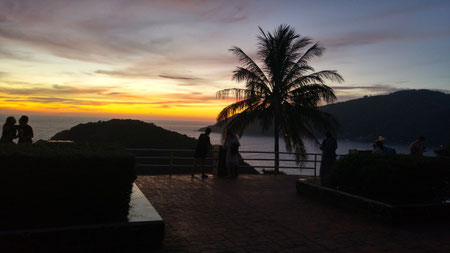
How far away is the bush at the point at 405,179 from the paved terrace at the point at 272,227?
69 cm

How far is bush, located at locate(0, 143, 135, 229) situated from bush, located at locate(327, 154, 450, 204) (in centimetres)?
527

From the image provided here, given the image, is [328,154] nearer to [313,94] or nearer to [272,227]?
[272,227]

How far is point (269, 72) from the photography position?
63.3 ft

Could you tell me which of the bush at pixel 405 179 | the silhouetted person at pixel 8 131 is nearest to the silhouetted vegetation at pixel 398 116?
the silhouetted person at pixel 8 131

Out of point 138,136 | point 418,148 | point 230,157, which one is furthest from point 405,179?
point 138,136

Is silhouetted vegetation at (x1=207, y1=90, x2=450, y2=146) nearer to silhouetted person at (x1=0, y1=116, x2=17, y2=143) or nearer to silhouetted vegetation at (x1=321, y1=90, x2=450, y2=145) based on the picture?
silhouetted vegetation at (x1=321, y1=90, x2=450, y2=145)

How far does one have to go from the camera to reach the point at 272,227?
21.5ft

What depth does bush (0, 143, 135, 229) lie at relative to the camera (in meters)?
4.75

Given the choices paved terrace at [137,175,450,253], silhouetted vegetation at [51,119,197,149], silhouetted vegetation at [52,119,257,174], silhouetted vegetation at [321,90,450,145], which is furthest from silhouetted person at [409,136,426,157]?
silhouetted vegetation at [321,90,450,145]

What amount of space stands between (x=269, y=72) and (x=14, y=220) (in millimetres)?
15945

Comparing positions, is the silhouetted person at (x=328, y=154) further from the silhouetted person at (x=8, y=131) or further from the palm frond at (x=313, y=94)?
the silhouetted person at (x=8, y=131)

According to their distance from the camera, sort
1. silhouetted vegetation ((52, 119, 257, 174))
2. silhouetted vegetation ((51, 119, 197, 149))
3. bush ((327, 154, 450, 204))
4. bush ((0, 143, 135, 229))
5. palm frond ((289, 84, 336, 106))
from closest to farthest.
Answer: bush ((0, 143, 135, 229)) → bush ((327, 154, 450, 204)) → palm frond ((289, 84, 336, 106)) → silhouetted vegetation ((52, 119, 257, 174)) → silhouetted vegetation ((51, 119, 197, 149))

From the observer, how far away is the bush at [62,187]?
4.75m

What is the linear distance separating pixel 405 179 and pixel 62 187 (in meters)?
6.64
